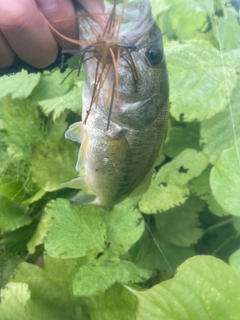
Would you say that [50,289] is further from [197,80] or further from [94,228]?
[197,80]

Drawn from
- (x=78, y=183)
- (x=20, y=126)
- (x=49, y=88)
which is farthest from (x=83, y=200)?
(x=49, y=88)

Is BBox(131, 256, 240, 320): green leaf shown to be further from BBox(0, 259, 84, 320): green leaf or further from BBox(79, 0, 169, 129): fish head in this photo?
BBox(0, 259, 84, 320): green leaf

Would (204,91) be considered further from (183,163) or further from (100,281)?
(100,281)

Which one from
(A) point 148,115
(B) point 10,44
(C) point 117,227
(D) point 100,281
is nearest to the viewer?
(B) point 10,44

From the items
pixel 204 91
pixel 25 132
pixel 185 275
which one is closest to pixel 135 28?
pixel 185 275

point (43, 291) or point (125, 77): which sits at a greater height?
point (125, 77)

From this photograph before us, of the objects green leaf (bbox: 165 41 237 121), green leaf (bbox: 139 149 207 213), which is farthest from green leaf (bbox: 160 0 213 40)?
green leaf (bbox: 139 149 207 213)

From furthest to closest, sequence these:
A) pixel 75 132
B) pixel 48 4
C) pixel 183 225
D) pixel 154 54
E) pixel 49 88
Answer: pixel 49 88 < pixel 183 225 < pixel 75 132 < pixel 154 54 < pixel 48 4
